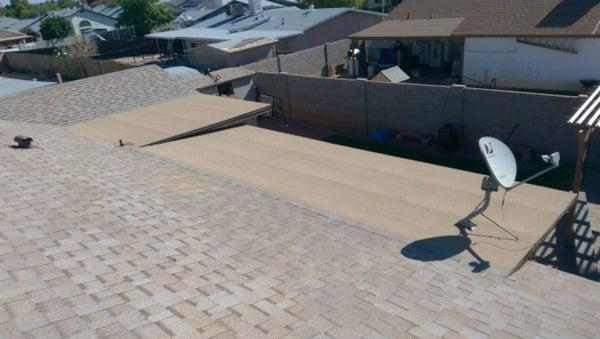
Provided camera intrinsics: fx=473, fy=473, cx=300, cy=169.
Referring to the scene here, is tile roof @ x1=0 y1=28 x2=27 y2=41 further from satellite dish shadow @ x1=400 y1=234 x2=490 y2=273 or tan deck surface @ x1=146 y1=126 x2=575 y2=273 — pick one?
satellite dish shadow @ x1=400 y1=234 x2=490 y2=273

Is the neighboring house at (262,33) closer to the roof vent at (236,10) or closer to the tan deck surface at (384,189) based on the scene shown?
→ the roof vent at (236,10)

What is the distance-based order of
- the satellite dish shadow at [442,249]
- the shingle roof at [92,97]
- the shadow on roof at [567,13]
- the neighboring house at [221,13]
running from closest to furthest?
the satellite dish shadow at [442,249]
the shingle roof at [92,97]
the shadow on roof at [567,13]
the neighboring house at [221,13]

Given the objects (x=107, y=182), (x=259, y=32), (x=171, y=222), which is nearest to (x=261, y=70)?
(x=259, y=32)

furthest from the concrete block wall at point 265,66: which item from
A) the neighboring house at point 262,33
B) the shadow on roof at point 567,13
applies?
the shadow on roof at point 567,13

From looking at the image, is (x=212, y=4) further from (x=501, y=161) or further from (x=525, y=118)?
(x=501, y=161)

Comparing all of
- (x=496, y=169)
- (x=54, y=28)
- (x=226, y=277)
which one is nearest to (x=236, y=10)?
(x=54, y=28)

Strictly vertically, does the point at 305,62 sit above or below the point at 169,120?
above

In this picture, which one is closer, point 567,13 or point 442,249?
point 442,249
